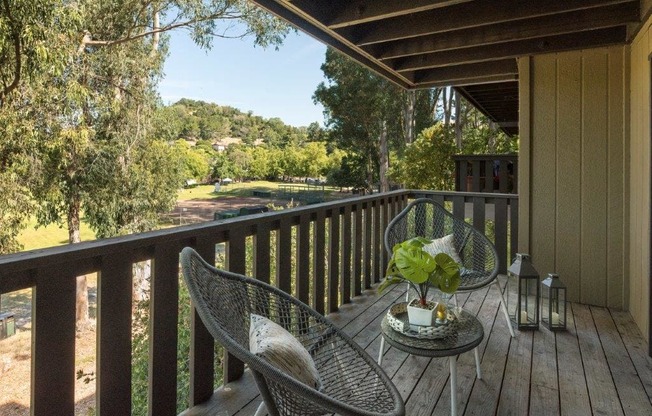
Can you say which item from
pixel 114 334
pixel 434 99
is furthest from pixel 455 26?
pixel 434 99

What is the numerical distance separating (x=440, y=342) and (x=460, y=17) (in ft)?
7.67

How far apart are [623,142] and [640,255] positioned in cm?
87

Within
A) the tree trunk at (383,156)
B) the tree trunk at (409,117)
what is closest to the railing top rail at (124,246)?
the tree trunk at (409,117)

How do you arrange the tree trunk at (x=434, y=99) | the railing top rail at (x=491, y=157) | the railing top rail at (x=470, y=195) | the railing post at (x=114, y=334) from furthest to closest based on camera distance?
A: the tree trunk at (x=434, y=99) → the railing top rail at (x=491, y=157) → the railing top rail at (x=470, y=195) → the railing post at (x=114, y=334)

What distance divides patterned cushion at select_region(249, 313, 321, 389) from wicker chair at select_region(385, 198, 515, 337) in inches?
61.8

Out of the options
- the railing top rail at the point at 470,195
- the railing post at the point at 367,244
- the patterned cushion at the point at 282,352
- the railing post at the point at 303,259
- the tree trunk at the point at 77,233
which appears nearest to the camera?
the patterned cushion at the point at 282,352

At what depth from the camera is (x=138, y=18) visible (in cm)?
1108

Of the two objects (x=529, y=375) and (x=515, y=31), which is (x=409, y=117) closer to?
(x=515, y=31)

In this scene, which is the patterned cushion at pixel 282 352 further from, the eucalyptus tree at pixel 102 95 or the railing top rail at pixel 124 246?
the eucalyptus tree at pixel 102 95

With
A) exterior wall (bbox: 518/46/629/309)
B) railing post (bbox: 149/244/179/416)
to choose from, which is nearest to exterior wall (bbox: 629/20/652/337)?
exterior wall (bbox: 518/46/629/309)

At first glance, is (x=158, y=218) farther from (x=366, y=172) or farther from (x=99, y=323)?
(x=366, y=172)

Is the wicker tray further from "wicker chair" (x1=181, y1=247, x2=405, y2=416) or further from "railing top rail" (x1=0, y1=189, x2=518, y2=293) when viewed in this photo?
"railing top rail" (x1=0, y1=189, x2=518, y2=293)

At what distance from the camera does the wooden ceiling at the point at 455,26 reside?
2699 mm

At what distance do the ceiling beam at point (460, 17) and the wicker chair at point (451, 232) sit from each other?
1.29 m
